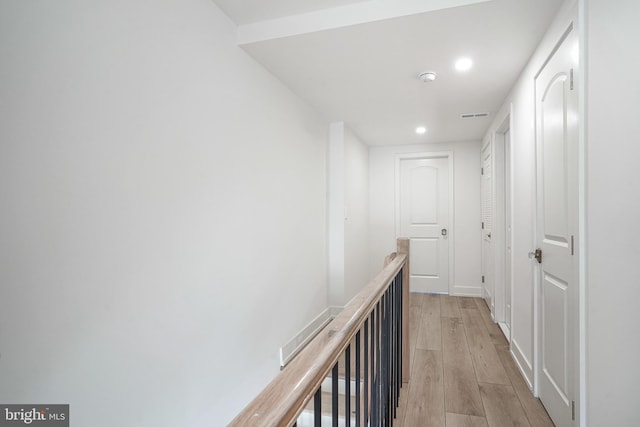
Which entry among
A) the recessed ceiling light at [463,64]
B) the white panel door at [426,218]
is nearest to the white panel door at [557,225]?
the recessed ceiling light at [463,64]

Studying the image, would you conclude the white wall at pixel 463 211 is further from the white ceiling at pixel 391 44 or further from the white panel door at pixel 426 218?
the white ceiling at pixel 391 44

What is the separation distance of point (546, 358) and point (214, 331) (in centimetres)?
187

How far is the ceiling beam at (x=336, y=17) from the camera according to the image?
5.55 ft

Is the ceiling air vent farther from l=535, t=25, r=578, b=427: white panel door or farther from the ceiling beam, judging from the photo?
the ceiling beam

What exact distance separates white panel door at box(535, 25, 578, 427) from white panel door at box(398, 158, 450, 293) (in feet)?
9.55

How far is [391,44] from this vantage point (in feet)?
6.55

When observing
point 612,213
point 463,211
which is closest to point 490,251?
point 463,211

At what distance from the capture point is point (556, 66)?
173 cm

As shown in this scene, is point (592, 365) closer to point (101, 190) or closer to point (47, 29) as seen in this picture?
point (101, 190)

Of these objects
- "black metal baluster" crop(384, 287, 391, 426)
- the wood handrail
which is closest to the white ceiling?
"black metal baluster" crop(384, 287, 391, 426)

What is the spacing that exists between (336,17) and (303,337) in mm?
2437

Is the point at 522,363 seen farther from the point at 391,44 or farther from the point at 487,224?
the point at 391,44

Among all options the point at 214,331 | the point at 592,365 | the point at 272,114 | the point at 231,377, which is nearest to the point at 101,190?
the point at 214,331

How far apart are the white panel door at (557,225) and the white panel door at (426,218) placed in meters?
2.91
